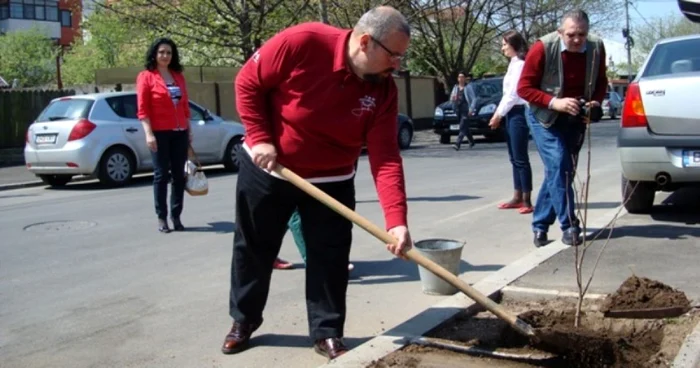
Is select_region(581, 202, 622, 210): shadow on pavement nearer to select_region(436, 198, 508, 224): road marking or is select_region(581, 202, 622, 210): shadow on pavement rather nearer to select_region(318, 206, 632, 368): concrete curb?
select_region(436, 198, 508, 224): road marking

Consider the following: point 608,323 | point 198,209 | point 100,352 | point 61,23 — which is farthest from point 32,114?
point 61,23

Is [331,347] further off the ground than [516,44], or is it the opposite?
[516,44]

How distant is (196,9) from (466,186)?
11.6 m

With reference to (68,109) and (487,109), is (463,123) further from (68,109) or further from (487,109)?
(68,109)

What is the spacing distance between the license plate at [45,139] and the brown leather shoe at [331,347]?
1000 cm

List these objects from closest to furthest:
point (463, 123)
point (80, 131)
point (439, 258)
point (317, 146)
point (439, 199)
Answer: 1. point (317, 146)
2. point (439, 258)
3. point (439, 199)
4. point (80, 131)
5. point (463, 123)

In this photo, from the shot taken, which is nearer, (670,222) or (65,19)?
(670,222)

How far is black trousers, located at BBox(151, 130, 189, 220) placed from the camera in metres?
7.99

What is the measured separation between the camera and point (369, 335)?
4.62 m

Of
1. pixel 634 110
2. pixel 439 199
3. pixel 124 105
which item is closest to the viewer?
pixel 634 110

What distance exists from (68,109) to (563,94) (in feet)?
30.3

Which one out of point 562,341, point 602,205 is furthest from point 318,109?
point 602,205

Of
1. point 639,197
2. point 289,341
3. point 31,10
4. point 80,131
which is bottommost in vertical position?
point 289,341

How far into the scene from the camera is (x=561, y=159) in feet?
20.4
